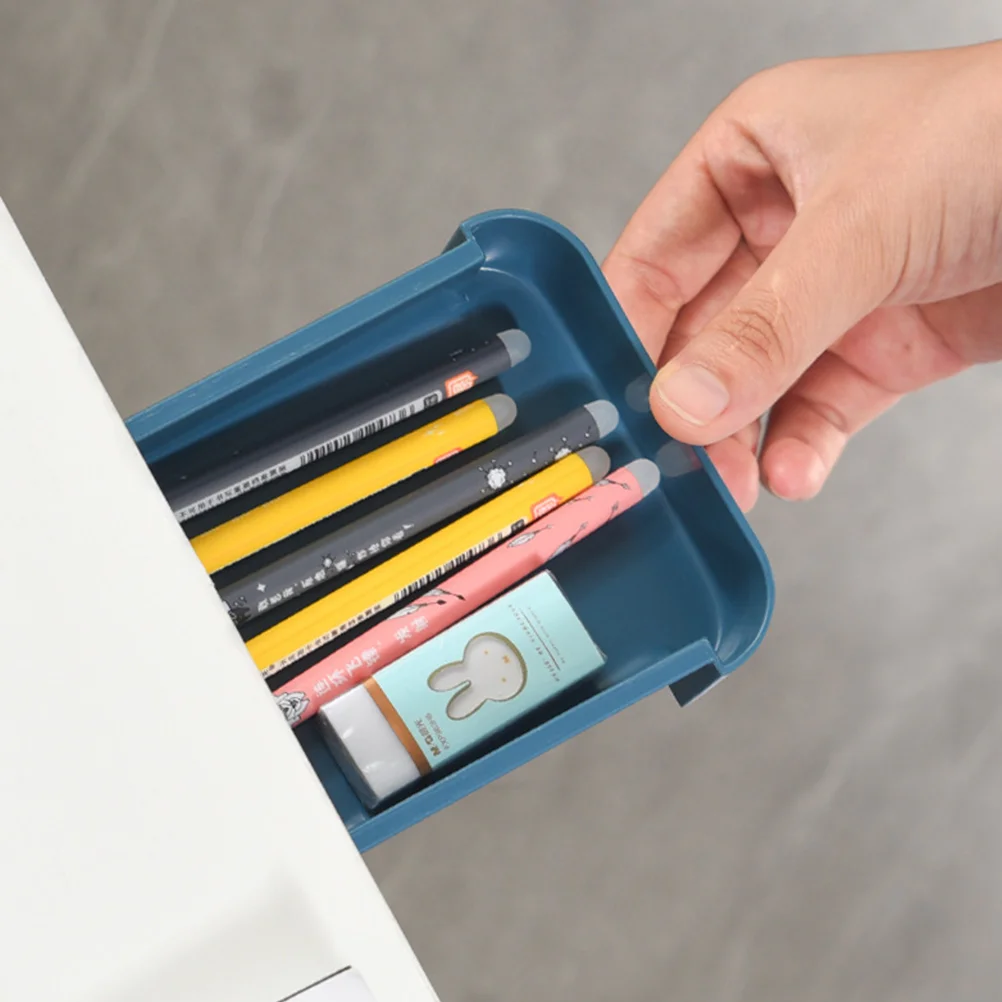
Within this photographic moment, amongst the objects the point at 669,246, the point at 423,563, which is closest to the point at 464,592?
the point at 423,563

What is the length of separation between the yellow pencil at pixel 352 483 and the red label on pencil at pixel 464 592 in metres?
0.04

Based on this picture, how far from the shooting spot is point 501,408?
1.12 ft

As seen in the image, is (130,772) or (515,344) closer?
(130,772)

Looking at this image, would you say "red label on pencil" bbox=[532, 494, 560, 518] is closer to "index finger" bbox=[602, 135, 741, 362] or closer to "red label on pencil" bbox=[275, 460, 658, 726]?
"red label on pencil" bbox=[275, 460, 658, 726]

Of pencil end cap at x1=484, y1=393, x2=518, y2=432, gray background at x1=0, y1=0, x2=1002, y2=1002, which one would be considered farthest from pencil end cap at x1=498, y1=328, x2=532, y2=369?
gray background at x1=0, y1=0, x2=1002, y2=1002

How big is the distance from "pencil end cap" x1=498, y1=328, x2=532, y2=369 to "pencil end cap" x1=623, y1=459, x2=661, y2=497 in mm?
56

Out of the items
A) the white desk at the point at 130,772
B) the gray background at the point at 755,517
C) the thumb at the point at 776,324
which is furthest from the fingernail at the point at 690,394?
the gray background at the point at 755,517

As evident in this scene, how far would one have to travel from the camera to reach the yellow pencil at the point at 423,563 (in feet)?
1.00

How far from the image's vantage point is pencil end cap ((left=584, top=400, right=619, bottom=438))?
13.4 inches

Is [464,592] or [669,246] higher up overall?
[669,246]

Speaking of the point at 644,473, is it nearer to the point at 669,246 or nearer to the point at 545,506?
the point at 545,506

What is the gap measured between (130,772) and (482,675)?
151 millimetres

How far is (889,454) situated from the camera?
25.8 inches

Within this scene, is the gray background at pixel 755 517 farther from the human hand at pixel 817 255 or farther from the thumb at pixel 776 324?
the thumb at pixel 776 324
